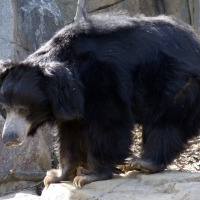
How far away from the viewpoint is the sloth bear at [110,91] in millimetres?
4086

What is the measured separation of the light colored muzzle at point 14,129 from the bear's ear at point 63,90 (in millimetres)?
264

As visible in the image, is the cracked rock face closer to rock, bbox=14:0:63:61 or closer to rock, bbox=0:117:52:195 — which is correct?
rock, bbox=14:0:63:61

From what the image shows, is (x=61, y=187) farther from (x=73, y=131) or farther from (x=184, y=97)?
(x=184, y=97)

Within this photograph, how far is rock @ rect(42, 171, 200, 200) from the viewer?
352cm

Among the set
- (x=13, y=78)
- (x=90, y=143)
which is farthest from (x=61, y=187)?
(x=13, y=78)

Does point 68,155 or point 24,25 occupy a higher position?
point 24,25

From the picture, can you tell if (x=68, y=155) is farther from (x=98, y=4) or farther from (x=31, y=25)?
(x=98, y=4)

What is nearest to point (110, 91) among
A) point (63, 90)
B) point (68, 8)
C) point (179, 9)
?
point (63, 90)

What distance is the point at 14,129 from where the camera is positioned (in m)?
4.01

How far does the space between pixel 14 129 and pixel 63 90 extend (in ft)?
1.57

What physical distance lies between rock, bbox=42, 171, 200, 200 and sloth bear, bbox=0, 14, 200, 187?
5.2 inches

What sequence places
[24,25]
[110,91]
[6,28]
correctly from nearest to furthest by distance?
[110,91] → [6,28] → [24,25]

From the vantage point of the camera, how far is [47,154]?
605cm

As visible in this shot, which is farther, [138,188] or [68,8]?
[68,8]
